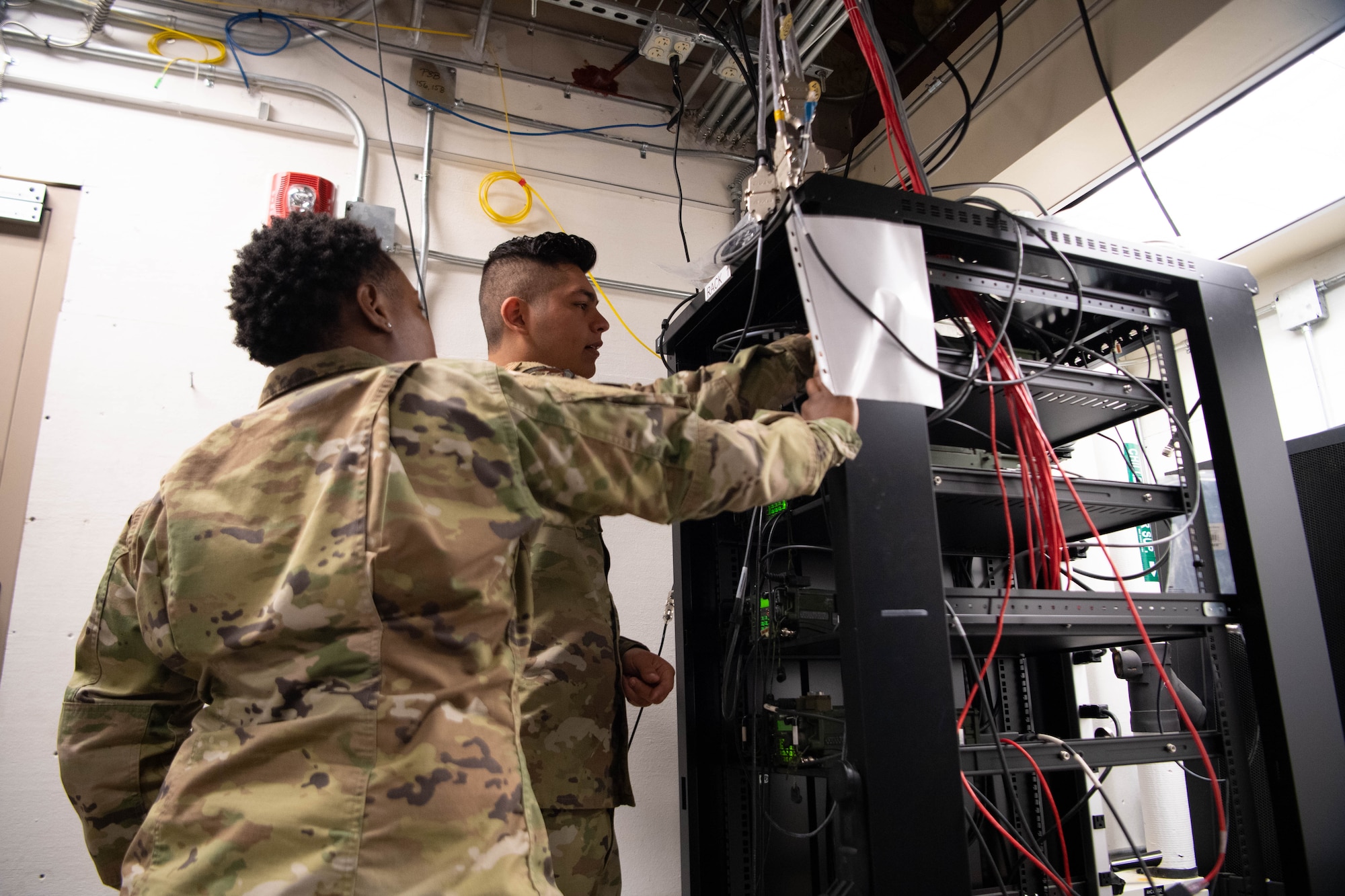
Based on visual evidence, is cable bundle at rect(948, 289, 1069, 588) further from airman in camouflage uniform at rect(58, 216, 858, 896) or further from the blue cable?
the blue cable

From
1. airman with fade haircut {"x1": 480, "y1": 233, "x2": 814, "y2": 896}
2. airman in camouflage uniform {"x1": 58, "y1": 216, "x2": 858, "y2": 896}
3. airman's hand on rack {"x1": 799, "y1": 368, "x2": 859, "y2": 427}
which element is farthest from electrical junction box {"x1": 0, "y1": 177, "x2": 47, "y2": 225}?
airman's hand on rack {"x1": 799, "y1": 368, "x2": 859, "y2": 427}

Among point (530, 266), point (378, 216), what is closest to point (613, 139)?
point (378, 216)

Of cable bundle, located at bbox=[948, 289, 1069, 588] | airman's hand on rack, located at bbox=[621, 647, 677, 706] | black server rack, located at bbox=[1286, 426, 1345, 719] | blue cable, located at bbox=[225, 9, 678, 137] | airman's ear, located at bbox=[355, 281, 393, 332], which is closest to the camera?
airman's ear, located at bbox=[355, 281, 393, 332]

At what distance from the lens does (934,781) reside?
1079 millimetres

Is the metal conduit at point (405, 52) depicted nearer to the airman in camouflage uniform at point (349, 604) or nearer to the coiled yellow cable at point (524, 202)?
the coiled yellow cable at point (524, 202)

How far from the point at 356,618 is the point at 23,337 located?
188 centimetres

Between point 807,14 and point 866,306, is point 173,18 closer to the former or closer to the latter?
point 807,14

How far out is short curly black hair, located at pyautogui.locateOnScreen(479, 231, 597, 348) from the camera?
175cm

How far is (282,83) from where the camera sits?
7.95 ft

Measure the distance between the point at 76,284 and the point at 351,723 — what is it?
197 cm

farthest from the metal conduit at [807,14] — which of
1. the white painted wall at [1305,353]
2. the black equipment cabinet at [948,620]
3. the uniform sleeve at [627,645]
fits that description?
the white painted wall at [1305,353]

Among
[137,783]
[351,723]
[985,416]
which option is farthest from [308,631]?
[985,416]

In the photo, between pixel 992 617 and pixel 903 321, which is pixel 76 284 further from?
pixel 992 617

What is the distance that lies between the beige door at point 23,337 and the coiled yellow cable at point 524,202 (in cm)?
110
